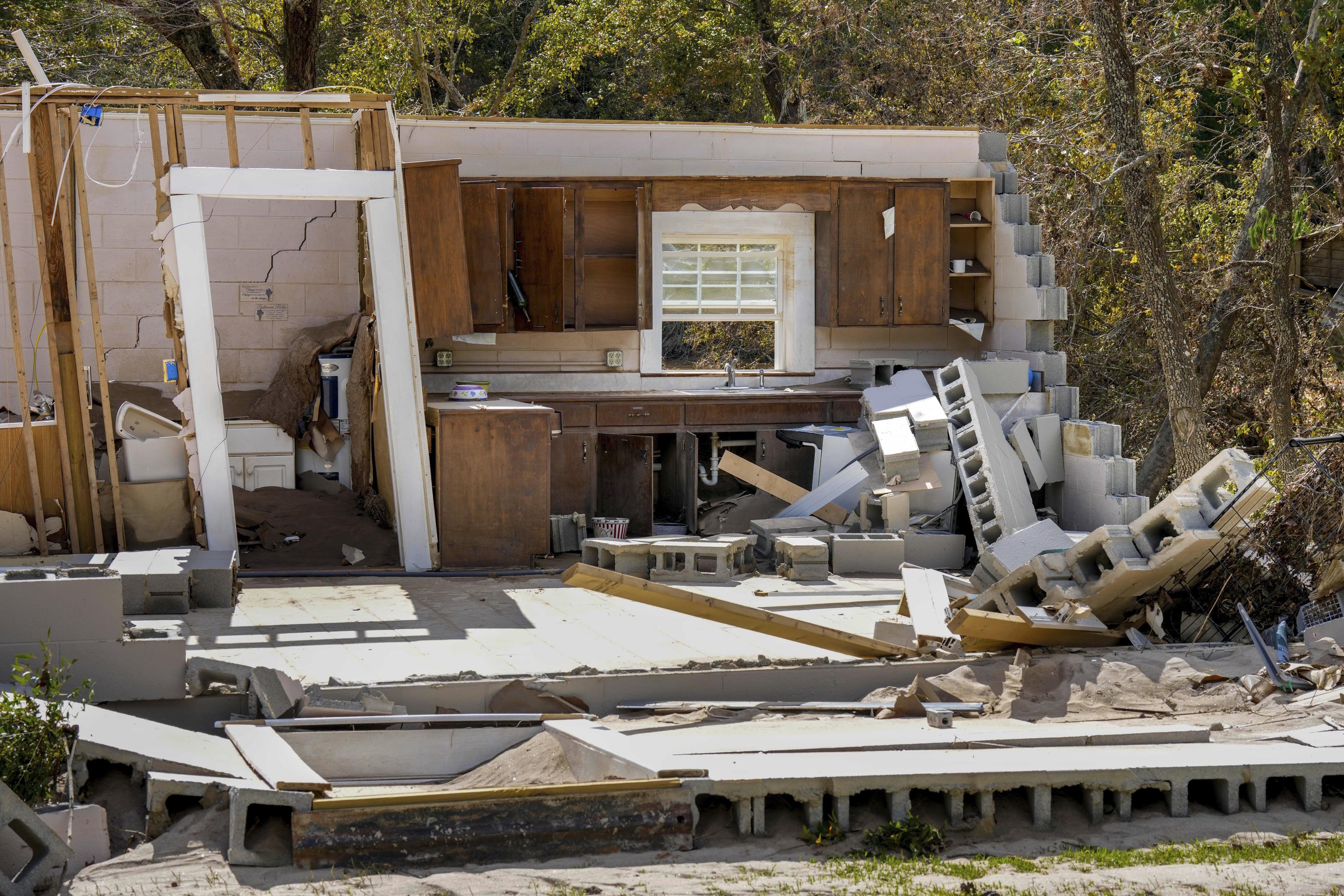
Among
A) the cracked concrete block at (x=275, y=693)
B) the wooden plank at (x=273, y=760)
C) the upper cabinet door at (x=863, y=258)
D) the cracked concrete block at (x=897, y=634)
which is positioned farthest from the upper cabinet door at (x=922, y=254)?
the wooden plank at (x=273, y=760)

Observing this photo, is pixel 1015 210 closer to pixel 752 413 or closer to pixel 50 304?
pixel 752 413

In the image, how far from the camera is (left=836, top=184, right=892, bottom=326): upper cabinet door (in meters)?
11.9

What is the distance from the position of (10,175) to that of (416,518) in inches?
176

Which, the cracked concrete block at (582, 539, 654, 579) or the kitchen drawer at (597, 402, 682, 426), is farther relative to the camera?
the kitchen drawer at (597, 402, 682, 426)

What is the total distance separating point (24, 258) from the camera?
35.3 feet

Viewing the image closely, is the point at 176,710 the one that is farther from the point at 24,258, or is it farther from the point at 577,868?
the point at 24,258

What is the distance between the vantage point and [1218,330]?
1452 cm

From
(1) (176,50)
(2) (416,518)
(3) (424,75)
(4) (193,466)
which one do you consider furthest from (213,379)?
(1) (176,50)

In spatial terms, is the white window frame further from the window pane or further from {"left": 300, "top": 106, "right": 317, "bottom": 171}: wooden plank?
the window pane

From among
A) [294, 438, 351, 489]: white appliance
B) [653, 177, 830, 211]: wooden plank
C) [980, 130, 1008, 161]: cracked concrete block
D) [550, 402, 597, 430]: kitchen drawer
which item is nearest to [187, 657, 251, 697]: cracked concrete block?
[294, 438, 351, 489]: white appliance

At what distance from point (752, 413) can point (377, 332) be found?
11.1ft

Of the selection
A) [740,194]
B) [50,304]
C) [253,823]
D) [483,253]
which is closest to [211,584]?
[50,304]

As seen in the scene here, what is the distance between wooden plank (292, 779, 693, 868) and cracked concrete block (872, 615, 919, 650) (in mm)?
2627

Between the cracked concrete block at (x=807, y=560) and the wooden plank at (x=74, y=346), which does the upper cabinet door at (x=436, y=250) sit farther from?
the cracked concrete block at (x=807, y=560)
